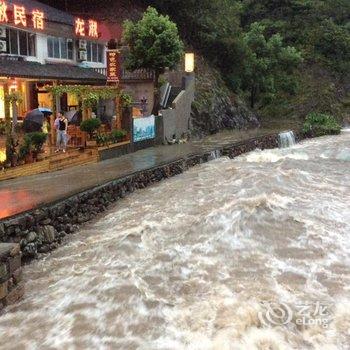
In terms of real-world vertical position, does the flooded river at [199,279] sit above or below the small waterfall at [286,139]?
below

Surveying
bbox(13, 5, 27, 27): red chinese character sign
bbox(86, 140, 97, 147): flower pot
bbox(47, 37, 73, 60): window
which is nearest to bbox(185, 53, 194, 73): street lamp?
bbox(47, 37, 73, 60): window

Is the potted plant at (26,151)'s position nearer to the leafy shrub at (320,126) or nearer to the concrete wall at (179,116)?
the concrete wall at (179,116)

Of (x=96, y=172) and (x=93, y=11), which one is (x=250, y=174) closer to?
(x=96, y=172)

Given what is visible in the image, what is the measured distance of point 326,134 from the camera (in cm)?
3891

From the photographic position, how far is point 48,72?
22.0m

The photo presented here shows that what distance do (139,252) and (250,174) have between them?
31.1 feet

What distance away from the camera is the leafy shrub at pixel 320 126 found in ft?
122

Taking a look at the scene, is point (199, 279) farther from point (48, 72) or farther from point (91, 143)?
point (48, 72)

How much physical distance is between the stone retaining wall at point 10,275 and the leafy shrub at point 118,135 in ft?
45.5

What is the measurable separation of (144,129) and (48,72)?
607 cm

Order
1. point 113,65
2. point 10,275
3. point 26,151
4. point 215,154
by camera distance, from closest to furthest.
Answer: point 10,275, point 26,151, point 113,65, point 215,154

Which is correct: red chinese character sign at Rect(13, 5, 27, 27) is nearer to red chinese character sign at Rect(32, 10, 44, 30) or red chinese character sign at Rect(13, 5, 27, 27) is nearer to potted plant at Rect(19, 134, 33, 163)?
red chinese character sign at Rect(32, 10, 44, 30)

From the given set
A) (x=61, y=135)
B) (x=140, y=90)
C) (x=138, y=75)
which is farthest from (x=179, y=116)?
(x=61, y=135)

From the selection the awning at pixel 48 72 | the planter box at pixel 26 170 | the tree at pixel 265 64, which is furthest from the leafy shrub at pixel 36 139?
the tree at pixel 265 64
